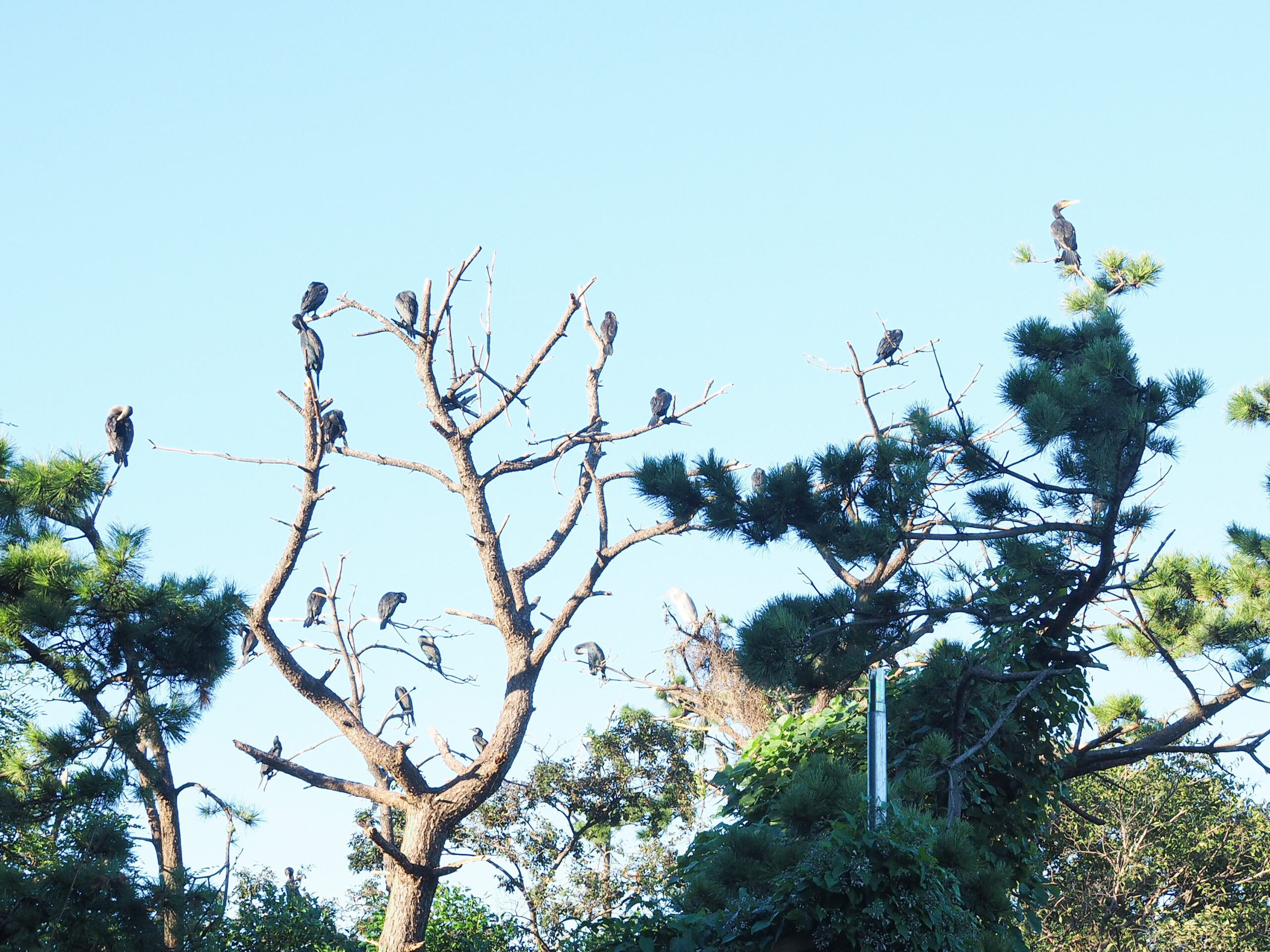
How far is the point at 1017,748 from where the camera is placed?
7418 mm

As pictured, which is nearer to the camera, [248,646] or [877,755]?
[877,755]

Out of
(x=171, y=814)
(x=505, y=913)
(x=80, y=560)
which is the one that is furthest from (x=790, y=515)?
(x=505, y=913)

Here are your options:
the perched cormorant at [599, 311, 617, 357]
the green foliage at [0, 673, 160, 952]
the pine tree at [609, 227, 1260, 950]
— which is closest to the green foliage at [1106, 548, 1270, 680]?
the pine tree at [609, 227, 1260, 950]

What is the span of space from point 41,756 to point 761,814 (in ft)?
12.8

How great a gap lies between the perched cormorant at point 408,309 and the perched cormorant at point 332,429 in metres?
0.89

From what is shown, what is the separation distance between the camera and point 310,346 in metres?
9.84

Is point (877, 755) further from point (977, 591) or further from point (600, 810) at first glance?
point (600, 810)

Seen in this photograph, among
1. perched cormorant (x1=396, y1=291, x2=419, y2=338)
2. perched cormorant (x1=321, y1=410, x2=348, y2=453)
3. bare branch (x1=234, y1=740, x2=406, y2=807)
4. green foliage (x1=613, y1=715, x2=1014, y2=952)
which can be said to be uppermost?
perched cormorant (x1=396, y1=291, x2=419, y2=338)

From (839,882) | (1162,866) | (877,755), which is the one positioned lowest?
(839,882)

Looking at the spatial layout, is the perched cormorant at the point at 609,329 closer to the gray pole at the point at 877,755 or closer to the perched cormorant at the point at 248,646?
the perched cormorant at the point at 248,646

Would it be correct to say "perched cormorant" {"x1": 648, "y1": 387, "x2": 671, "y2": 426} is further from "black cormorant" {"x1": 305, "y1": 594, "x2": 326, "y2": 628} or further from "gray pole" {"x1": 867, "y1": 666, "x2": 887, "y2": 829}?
"gray pole" {"x1": 867, "y1": 666, "x2": 887, "y2": 829}

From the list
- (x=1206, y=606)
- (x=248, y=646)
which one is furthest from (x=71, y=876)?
(x=1206, y=606)

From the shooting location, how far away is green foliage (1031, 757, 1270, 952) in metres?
11.6

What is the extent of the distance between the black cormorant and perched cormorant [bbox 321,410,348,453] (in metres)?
1.44
